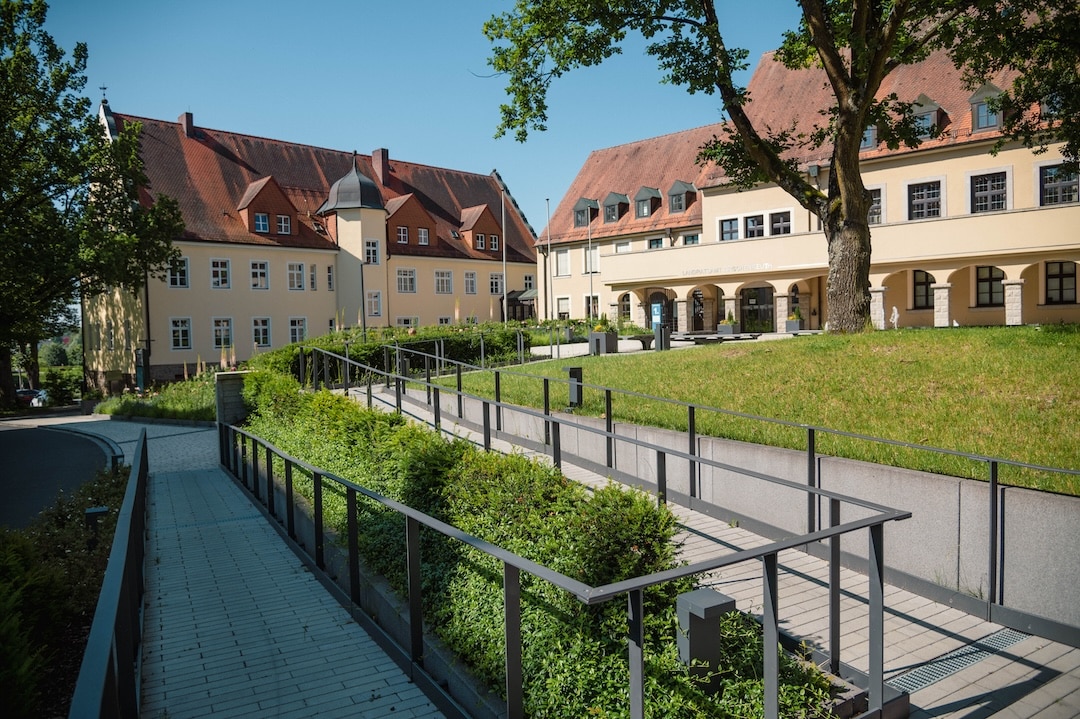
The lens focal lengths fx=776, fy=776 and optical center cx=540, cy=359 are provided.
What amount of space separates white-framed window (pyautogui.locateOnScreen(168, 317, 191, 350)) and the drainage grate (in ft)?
129

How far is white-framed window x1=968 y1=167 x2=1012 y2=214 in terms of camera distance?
28.8 m

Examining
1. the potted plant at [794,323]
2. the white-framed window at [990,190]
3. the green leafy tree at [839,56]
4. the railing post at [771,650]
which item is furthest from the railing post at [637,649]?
the white-framed window at [990,190]

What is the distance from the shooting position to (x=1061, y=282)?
95.8 feet

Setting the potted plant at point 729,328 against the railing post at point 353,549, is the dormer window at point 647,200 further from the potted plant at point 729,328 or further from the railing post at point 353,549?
the railing post at point 353,549

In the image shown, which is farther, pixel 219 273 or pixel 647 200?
pixel 647 200

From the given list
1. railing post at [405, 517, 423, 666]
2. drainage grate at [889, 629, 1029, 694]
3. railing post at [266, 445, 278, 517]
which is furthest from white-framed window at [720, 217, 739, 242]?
railing post at [405, 517, 423, 666]

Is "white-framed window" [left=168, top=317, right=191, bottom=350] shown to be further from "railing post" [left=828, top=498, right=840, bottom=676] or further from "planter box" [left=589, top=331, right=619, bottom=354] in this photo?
"railing post" [left=828, top=498, right=840, bottom=676]

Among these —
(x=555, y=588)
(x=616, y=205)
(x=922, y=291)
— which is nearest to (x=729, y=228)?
(x=922, y=291)

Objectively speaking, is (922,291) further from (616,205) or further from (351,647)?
(351,647)

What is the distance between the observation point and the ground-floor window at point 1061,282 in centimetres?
2892

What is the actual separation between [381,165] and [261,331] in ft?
51.9

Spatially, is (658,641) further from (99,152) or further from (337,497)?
(99,152)

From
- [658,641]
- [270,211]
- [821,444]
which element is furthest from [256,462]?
[270,211]

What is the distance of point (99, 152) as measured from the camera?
3203cm
